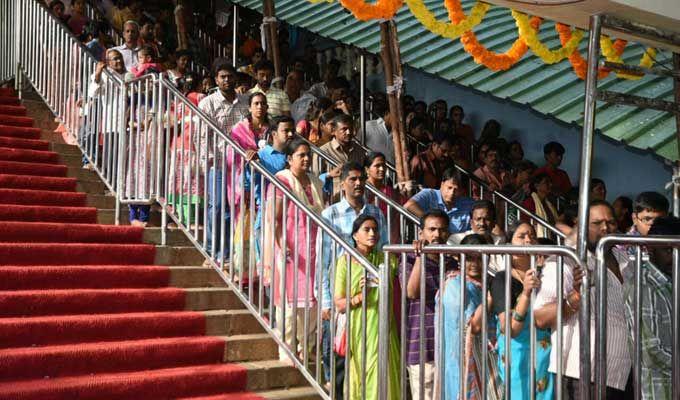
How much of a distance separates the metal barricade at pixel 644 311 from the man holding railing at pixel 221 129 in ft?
9.29

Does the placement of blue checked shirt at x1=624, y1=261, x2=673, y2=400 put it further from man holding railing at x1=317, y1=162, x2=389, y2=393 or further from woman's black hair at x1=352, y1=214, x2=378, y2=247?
man holding railing at x1=317, y1=162, x2=389, y2=393

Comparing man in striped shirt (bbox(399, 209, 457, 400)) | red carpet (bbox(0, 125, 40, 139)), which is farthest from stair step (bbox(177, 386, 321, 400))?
red carpet (bbox(0, 125, 40, 139))

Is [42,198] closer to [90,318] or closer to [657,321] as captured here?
[90,318]

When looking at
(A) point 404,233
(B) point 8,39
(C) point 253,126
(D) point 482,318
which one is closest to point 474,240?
(D) point 482,318

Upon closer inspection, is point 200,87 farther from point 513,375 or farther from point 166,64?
point 513,375

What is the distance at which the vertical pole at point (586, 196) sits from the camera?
321cm

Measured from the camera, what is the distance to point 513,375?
13.7ft

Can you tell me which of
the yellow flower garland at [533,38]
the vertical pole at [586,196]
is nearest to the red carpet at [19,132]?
the yellow flower garland at [533,38]

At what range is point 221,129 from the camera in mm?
5945

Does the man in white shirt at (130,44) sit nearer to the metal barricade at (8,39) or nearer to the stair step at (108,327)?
the metal barricade at (8,39)

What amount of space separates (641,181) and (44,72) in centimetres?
608

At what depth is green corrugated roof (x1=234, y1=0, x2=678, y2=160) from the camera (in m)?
7.05

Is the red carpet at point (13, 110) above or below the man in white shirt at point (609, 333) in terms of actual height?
above

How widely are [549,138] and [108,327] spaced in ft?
19.8
